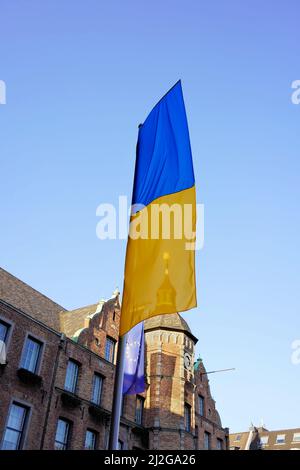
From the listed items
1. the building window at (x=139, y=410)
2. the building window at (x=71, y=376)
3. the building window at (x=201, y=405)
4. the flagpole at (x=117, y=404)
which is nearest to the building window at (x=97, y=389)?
the building window at (x=71, y=376)

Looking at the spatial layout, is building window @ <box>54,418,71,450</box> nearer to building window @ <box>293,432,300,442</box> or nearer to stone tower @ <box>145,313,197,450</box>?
stone tower @ <box>145,313,197,450</box>

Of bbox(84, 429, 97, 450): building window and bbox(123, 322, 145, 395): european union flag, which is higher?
bbox(123, 322, 145, 395): european union flag

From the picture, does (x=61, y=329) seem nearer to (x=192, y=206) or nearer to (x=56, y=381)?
(x=56, y=381)

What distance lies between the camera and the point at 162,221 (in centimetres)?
884

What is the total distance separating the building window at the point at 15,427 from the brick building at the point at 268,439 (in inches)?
2039

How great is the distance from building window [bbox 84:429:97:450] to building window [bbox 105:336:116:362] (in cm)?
489

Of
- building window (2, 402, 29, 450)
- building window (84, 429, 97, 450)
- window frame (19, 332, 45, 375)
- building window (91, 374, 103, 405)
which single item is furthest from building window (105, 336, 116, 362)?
building window (2, 402, 29, 450)

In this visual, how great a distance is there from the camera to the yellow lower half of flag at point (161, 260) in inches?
308

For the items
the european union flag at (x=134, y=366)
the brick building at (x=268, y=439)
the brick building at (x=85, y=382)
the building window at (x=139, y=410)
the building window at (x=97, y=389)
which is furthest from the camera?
the brick building at (x=268, y=439)

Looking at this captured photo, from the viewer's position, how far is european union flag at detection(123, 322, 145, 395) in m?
20.6

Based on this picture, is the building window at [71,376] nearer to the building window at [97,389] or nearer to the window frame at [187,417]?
the building window at [97,389]

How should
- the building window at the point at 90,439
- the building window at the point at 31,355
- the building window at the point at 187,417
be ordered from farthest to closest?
1. the building window at the point at 187,417
2. the building window at the point at 90,439
3. the building window at the point at 31,355

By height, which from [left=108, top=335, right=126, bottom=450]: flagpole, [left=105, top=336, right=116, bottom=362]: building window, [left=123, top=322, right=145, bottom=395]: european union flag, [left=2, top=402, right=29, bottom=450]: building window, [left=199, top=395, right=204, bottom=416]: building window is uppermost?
[left=105, top=336, right=116, bottom=362]: building window
